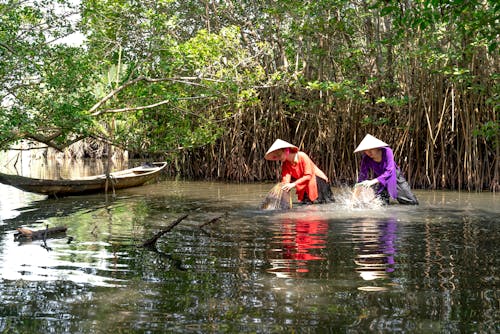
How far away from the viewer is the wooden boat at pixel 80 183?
376 inches

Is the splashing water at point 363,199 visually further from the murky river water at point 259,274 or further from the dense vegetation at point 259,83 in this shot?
the dense vegetation at point 259,83

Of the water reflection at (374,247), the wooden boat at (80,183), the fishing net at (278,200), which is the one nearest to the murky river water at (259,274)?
the water reflection at (374,247)

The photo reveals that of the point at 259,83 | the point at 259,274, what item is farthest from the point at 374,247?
the point at 259,83

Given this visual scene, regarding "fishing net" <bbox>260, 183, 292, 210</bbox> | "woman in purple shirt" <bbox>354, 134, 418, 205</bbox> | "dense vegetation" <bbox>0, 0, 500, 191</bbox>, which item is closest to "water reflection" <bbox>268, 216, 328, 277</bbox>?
"fishing net" <bbox>260, 183, 292, 210</bbox>

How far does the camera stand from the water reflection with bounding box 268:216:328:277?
4375 mm

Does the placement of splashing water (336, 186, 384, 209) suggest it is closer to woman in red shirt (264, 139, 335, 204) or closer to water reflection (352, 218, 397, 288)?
woman in red shirt (264, 139, 335, 204)

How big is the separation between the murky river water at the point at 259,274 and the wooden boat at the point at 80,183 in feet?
6.31

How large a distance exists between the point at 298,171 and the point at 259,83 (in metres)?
Answer: 4.78

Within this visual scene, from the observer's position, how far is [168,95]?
31.7ft

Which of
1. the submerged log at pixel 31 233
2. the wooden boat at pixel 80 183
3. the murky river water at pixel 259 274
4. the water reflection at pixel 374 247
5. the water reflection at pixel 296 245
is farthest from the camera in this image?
the wooden boat at pixel 80 183

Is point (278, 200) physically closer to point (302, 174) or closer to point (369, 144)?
point (302, 174)

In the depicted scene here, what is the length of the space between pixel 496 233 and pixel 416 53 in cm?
522

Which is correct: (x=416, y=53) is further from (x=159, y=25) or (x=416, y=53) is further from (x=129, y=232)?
(x=129, y=232)

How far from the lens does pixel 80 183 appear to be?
10.9m
